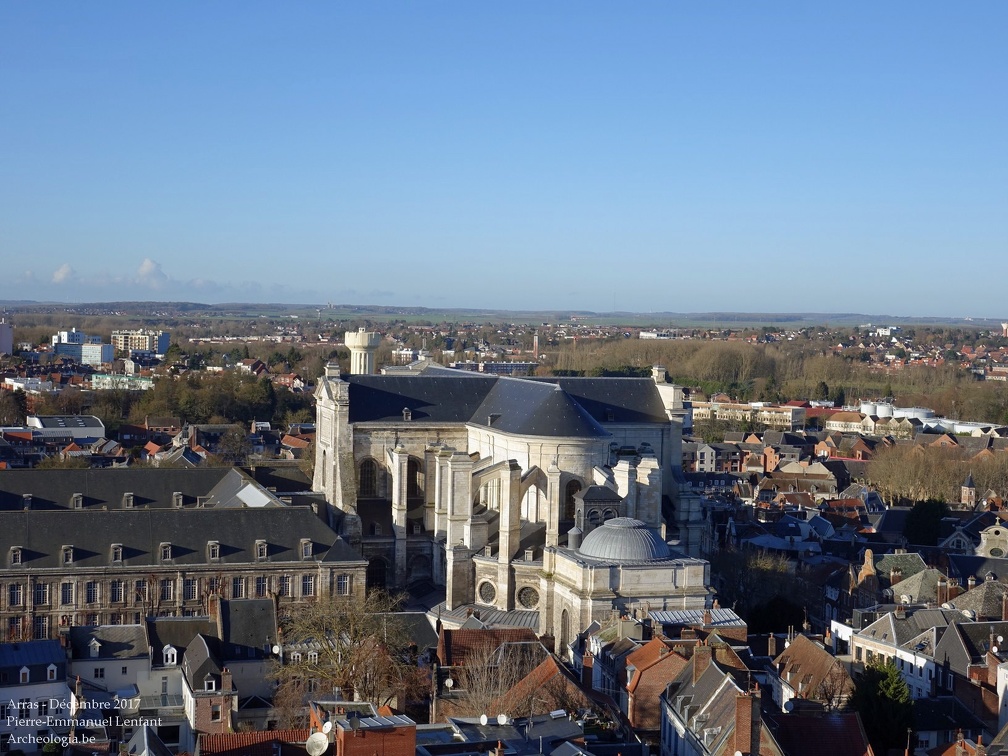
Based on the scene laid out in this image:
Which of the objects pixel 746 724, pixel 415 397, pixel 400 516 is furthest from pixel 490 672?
pixel 415 397

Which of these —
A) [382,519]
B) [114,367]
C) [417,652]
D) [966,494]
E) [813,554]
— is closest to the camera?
[417,652]

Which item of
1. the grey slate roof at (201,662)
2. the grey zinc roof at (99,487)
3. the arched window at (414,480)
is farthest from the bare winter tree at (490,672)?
the grey zinc roof at (99,487)

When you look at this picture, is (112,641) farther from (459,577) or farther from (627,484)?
(627,484)

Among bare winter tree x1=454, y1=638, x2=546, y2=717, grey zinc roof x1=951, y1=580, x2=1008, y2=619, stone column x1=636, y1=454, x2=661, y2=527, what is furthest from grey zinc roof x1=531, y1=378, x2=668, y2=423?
bare winter tree x1=454, y1=638, x2=546, y2=717

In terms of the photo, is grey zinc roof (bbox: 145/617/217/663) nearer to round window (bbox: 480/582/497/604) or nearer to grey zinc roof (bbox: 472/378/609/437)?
round window (bbox: 480/582/497/604)

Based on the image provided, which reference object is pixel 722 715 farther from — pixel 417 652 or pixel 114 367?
pixel 114 367

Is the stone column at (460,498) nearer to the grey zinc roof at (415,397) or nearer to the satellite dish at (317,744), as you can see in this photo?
the grey zinc roof at (415,397)

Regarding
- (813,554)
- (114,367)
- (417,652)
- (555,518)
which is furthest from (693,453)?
(114,367)
